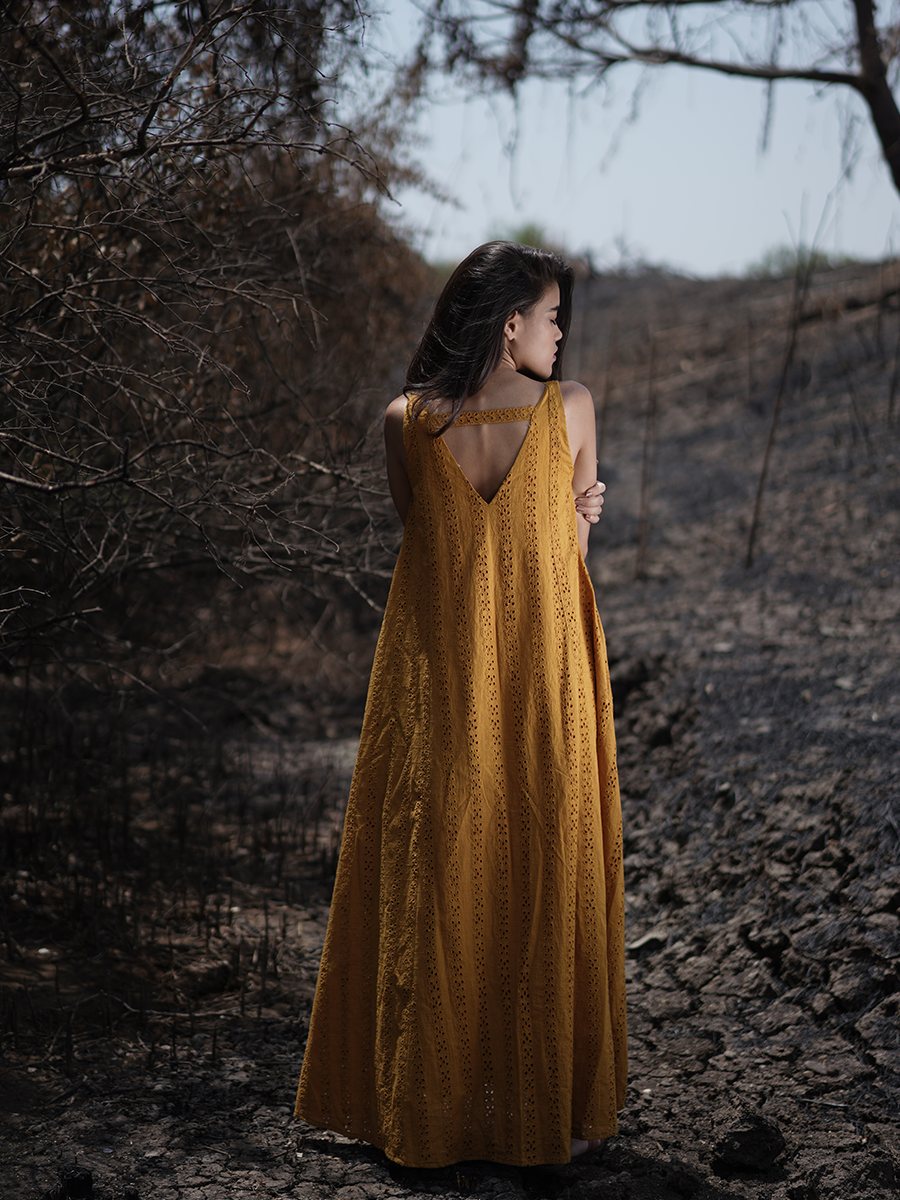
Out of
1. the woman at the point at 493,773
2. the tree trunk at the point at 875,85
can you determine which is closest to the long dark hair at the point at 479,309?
the woman at the point at 493,773

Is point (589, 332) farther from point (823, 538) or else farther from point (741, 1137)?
point (741, 1137)

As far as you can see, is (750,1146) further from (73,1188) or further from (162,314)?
(162,314)

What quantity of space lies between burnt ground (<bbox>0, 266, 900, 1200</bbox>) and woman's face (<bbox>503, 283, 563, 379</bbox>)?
5.86ft

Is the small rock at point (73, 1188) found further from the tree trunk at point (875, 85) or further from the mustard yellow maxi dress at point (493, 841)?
the tree trunk at point (875, 85)

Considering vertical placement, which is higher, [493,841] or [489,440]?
[489,440]

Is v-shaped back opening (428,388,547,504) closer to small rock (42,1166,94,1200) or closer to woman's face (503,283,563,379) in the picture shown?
woman's face (503,283,563,379)

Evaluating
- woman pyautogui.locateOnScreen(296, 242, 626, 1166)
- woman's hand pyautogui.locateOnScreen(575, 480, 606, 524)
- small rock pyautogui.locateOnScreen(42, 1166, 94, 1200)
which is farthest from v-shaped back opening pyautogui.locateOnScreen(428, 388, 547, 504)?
small rock pyautogui.locateOnScreen(42, 1166, 94, 1200)

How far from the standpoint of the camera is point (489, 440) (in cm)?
229

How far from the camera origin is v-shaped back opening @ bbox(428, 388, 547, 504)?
2277mm

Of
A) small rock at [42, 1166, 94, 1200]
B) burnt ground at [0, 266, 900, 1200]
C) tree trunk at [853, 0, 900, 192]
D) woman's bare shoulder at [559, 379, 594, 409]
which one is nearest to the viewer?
small rock at [42, 1166, 94, 1200]

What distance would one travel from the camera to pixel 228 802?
5043 millimetres

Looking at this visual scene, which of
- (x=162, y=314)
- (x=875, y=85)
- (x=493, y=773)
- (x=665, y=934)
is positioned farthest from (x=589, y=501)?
(x=875, y=85)

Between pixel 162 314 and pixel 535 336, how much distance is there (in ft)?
6.89

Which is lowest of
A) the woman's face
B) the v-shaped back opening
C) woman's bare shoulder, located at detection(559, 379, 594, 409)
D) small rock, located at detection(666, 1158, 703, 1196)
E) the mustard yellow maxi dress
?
small rock, located at detection(666, 1158, 703, 1196)
